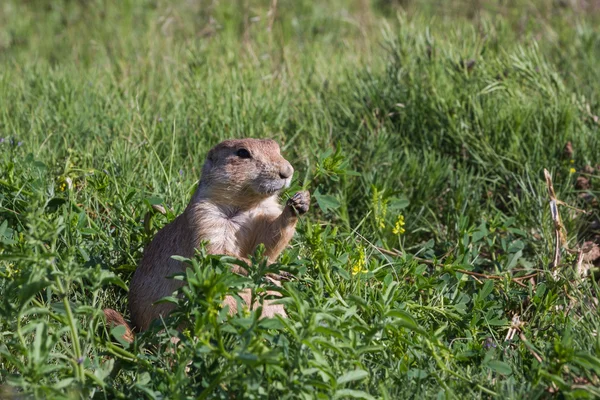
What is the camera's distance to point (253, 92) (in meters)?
5.32

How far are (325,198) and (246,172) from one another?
0.40 meters

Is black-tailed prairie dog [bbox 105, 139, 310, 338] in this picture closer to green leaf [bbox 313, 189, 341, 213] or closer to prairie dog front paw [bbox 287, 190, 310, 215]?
prairie dog front paw [bbox 287, 190, 310, 215]

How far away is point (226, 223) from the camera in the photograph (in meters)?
3.61

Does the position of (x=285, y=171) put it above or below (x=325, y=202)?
above

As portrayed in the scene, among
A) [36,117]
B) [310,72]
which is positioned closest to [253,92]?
[310,72]

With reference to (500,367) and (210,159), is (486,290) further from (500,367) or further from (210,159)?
(210,159)

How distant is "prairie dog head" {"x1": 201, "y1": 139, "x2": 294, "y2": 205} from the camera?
11.7 feet

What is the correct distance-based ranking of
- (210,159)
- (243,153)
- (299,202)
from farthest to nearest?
(210,159) < (243,153) < (299,202)

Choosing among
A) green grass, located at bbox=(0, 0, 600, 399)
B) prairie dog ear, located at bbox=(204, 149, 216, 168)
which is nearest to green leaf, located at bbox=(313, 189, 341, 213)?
green grass, located at bbox=(0, 0, 600, 399)

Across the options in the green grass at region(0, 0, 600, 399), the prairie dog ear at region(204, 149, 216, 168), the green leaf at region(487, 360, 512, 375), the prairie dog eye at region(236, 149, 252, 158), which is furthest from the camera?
the prairie dog ear at region(204, 149, 216, 168)

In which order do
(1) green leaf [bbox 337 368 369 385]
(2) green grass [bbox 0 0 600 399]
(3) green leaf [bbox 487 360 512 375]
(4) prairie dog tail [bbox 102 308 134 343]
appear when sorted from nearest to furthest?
1. (1) green leaf [bbox 337 368 369 385]
2. (2) green grass [bbox 0 0 600 399]
3. (3) green leaf [bbox 487 360 512 375]
4. (4) prairie dog tail [bbox 102 308 134 343]

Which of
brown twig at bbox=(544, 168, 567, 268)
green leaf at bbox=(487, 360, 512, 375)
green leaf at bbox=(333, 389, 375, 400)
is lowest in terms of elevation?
Answer: brown twig at bbox=(544, 168, 567, 268)

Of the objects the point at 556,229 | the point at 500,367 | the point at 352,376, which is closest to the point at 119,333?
the point at 352,376

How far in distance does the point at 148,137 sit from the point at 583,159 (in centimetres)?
246
